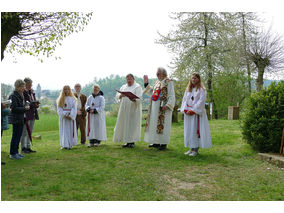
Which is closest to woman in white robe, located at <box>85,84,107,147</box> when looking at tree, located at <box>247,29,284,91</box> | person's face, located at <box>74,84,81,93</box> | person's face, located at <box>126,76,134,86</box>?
person's face, located at <box>74,84,81,93</box>

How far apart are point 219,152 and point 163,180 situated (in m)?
2.92

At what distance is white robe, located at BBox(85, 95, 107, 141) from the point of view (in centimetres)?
879

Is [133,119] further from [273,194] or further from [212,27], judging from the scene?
[212,27]

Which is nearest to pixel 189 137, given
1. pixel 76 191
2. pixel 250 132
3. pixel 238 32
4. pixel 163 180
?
pixel 250 132

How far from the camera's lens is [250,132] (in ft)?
24.5

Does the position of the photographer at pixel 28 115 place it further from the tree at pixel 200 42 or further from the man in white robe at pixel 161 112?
the tree at pixel 200 42

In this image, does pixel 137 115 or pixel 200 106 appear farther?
pixel 137 115

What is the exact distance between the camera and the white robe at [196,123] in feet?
22.8

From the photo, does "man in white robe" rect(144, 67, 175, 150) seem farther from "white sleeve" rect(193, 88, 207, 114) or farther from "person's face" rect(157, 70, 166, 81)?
"white sleeve" rect(193, 88, 207, 114)

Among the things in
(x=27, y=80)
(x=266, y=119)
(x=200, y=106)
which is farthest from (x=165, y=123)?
(x=27, y=80)

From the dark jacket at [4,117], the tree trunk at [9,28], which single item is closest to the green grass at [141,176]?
the dark jacket at [4,117]

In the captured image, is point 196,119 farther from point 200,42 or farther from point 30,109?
point 200,42

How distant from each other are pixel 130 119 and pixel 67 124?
1.86 metres

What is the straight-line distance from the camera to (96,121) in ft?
29.1
